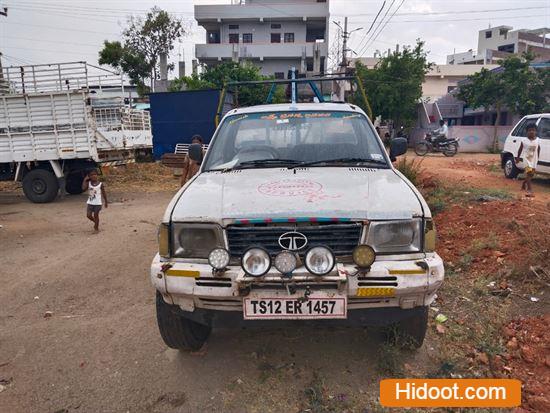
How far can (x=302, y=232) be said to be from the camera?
249 centimetres

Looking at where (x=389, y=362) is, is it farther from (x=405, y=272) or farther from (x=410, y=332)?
(x=405, y=272)

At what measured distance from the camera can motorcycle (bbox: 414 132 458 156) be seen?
19.3 metres

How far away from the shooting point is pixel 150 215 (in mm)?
8359

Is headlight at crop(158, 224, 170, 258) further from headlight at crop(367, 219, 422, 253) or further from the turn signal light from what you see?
the turn signal light

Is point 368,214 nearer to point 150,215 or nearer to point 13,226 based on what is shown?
point 150,215

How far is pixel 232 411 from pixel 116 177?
Result: 39.5ft

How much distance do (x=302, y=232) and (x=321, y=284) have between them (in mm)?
330

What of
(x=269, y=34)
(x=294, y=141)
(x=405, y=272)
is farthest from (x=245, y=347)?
(x=269, y=34)

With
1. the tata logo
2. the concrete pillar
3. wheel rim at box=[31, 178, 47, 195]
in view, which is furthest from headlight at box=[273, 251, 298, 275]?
the concrete pillar

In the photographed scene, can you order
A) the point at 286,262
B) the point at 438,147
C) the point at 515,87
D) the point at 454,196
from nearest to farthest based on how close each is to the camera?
1. the point at 286,262
2. the point at 454,196
3. the point at 515,87
4. the point at 438,147

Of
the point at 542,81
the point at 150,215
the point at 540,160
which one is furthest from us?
the point at 542,81

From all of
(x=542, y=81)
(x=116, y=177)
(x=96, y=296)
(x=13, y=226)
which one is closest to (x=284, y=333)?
(x=96, y=296)

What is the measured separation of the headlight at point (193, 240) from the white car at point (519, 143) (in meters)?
9.38

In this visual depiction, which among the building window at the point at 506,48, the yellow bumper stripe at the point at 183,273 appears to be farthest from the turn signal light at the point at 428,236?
the building window at the point at 506,48
